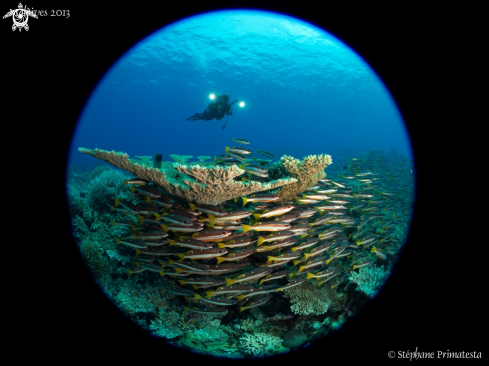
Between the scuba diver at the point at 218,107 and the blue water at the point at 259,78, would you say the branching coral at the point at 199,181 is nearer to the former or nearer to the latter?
the blue water at the point at 259,78

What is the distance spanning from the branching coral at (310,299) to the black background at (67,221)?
629 mm

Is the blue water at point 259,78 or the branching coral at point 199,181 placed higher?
the blue water at point 259,78

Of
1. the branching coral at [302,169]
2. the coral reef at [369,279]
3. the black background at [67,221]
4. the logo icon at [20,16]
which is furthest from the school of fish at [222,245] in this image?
the logo icon at [20,16]

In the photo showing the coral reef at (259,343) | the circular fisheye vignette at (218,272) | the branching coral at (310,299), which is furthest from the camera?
the branching coral at (310,299)

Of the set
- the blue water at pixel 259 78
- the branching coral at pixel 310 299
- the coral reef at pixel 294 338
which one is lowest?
the coral reef at pixel 294 338

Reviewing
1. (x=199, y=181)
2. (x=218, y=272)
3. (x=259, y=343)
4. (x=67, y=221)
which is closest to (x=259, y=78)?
(x=67, y=221)

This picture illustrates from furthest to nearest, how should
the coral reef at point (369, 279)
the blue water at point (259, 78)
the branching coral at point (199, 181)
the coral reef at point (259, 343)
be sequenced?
1. the blue water at point (259, 78)
2. the coral reef at point (369, 279)
3. the coral reef at point (259, 343)
4. the branching coral at point (199, 181)

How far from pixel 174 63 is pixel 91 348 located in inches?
1683

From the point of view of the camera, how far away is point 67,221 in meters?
5.02

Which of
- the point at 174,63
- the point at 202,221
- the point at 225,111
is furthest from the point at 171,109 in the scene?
the point at 202,221

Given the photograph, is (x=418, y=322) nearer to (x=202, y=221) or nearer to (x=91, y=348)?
(x=202, y=221)

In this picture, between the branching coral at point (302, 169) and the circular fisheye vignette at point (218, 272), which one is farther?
the branching coral at point (302, 169)

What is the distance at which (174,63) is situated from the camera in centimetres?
3606

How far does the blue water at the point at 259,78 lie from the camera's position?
27.1 metres
